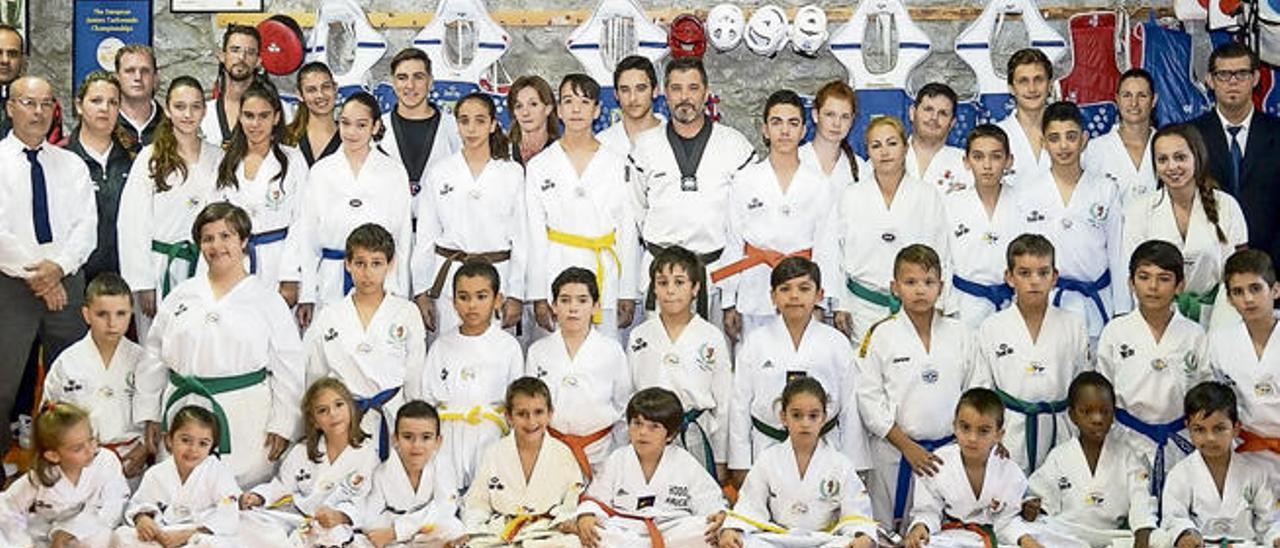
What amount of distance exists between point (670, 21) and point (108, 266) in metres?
2.51

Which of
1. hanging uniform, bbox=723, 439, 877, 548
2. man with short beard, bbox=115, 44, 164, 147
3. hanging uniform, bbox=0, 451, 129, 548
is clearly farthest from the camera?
Result: man with short beard, bbox=115, 44, 164, 147

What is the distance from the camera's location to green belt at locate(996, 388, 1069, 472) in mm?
6082

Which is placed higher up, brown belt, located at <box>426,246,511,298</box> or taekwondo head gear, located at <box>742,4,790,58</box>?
taekwondo head gear, located at <box>742,4,790,58</box>

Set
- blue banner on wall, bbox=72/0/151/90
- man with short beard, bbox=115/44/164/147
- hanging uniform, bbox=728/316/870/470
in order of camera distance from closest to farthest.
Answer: hanging uniform, bbox=728/316/870/470
man with short beard, bbox=115/44/164/147
blue banner on wall, bbox=72/0/151/90

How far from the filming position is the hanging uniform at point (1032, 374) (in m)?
6.09

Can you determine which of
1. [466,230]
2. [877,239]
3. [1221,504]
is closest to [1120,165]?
[877,239]

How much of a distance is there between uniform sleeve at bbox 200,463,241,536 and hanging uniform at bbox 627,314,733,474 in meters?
1.38

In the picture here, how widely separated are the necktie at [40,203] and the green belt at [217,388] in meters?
0.82

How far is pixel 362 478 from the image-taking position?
5.87 metres

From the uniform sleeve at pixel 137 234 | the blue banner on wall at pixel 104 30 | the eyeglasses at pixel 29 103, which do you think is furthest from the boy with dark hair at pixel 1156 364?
the blue banner on wall at pixel 104 30

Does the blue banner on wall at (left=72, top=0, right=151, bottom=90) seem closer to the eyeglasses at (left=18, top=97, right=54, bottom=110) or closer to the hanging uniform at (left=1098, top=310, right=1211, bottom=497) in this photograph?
the eyeglasses at (left=18, top=97, right=54, bottom=110)

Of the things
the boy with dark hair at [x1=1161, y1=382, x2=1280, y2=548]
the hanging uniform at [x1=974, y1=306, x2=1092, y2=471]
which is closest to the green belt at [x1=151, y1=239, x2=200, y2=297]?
the hanging uniform at [x1=974, y1=306, x2=1092, y2=471]

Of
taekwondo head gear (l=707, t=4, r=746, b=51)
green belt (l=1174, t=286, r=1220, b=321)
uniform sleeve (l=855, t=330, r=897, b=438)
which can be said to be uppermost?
taekwondo head gear (l=707, t=4, r=746, b=51)

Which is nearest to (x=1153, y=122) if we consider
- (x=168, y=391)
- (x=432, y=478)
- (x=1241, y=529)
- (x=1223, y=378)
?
(x=1223, y=378)
